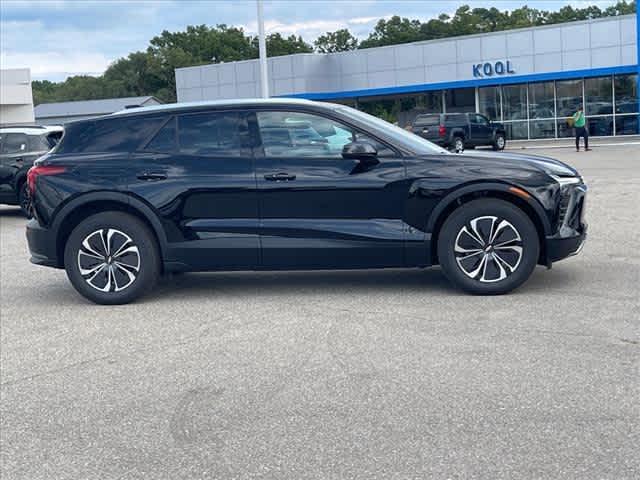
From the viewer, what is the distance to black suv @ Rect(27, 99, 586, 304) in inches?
296

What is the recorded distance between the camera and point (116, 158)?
8.00 m

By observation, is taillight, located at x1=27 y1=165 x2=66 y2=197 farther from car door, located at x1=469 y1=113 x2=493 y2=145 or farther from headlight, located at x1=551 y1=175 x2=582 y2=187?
car door, located at x1=469 y1=113 x2=493 y2=145

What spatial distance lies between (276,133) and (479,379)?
3.34 m

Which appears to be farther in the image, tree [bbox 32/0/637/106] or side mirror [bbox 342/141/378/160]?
tree [bbox 32/0/637/106]

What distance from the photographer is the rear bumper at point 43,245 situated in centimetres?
809

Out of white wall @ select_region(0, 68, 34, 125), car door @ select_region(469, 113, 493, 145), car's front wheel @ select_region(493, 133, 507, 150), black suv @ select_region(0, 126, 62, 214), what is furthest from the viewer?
white wall @ select_region(0, 68, 34, 125)

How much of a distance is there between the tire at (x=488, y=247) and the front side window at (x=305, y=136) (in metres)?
0.88

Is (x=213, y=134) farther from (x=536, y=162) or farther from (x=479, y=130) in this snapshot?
(x=479, y=130)

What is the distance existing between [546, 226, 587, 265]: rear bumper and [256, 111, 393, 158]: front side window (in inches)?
60.6

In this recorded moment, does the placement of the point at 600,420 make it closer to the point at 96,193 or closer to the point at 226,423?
the point at 226,423

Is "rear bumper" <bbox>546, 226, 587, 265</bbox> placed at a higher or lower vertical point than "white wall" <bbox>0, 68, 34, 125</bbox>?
lower

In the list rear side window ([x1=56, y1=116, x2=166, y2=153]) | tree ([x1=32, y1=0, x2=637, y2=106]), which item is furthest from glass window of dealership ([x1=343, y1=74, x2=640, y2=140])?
tree ([x1=32, y1=0, x2=637, y2=106])

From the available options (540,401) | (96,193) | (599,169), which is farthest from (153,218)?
(599,169)

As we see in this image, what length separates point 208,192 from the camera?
7.82 m
